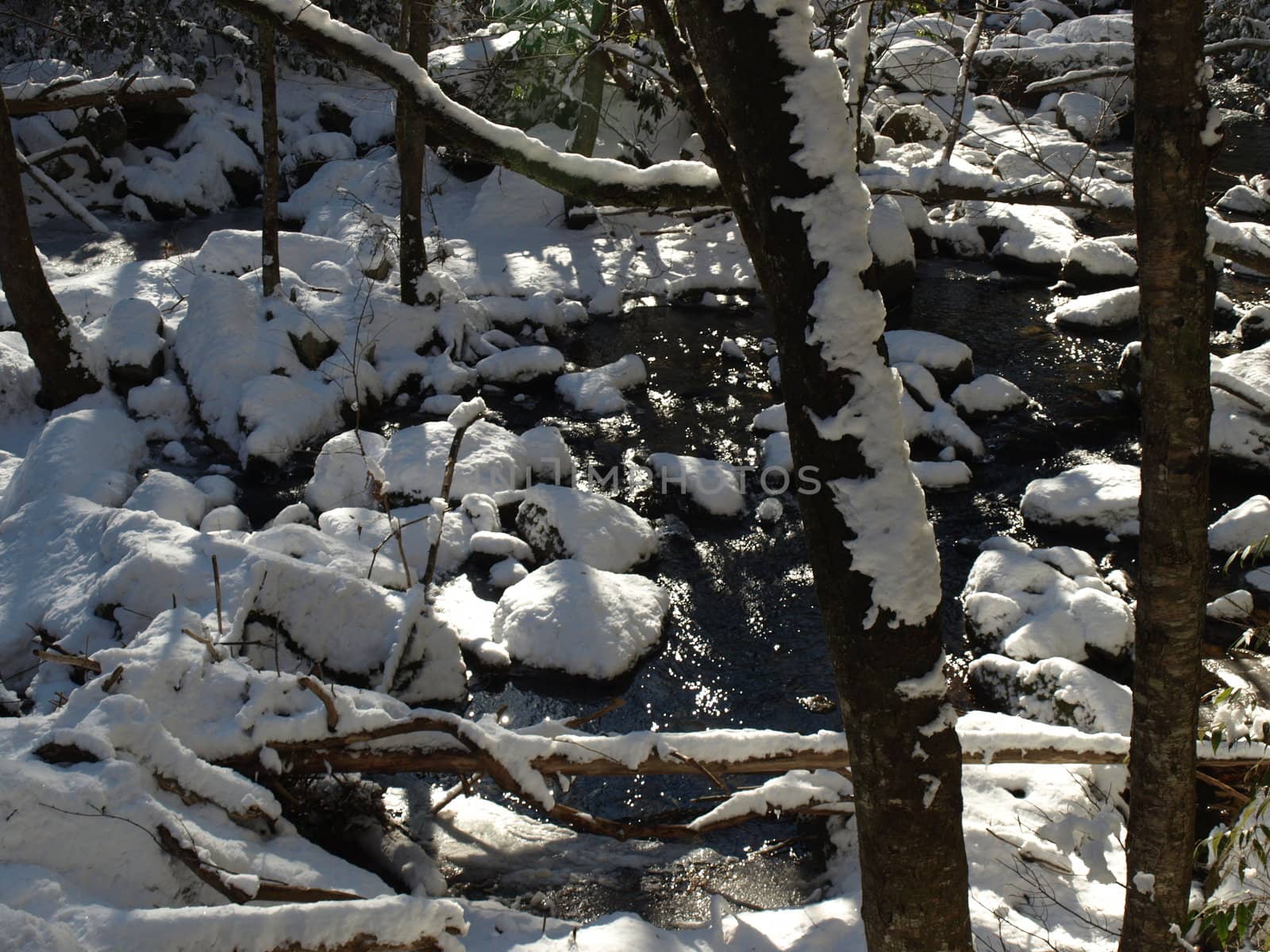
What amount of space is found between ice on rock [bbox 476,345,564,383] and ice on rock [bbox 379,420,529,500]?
6.05 ft

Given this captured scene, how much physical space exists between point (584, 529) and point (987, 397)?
4.53 m

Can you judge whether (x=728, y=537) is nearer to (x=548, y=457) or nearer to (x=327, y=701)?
(x=548, y=457)

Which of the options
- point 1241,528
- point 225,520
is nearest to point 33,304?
point 225,520

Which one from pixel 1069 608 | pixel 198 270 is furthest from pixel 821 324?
pixel 198 270

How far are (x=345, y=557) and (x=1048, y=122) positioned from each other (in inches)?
668

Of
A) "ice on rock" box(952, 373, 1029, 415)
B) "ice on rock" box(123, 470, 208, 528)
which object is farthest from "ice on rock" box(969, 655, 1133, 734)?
"ice on rock" box(123, 470, 208, 528)

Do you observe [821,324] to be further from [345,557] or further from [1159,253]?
[345,557]

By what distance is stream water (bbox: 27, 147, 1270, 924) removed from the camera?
451cm

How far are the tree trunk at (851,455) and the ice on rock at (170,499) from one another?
6286 millimetres

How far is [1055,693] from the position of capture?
5.54m

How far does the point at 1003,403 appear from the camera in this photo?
939cm

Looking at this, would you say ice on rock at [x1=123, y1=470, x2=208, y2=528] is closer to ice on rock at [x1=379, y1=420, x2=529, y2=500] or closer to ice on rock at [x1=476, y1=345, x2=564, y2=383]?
ice on rock at [x1=379, y1=420, x2=529, y2=500]

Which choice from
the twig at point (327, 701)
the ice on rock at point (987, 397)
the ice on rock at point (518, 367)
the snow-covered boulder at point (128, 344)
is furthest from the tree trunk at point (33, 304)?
the ice on rock at point (987, 397)

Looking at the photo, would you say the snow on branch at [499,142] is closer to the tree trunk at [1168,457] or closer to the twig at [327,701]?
the tree trunk at [1168,457]
